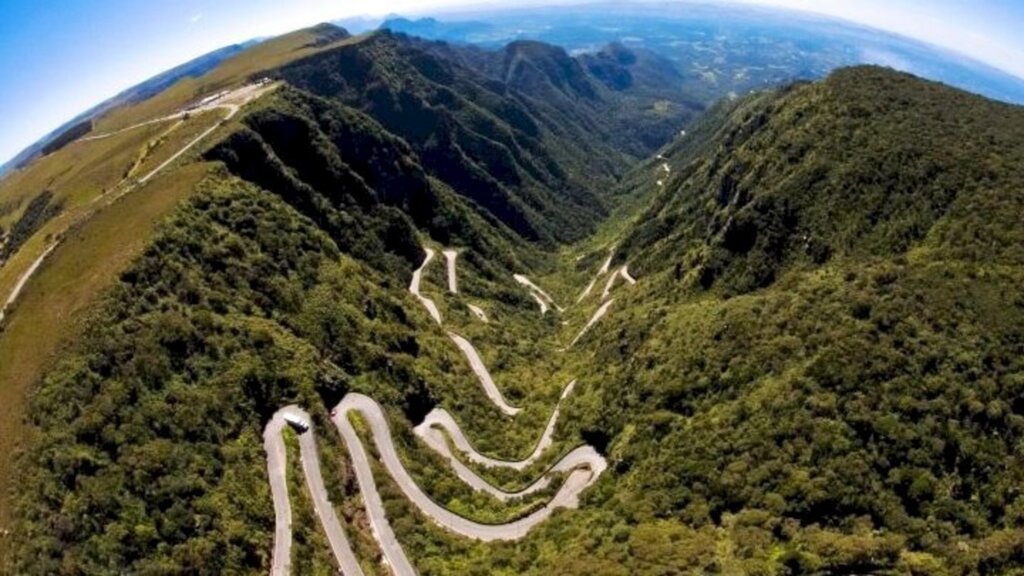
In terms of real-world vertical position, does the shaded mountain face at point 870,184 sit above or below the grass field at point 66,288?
below

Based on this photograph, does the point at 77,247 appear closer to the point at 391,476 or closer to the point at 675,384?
the point at 391,476

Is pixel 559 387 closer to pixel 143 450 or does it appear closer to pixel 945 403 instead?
pixel 945 403

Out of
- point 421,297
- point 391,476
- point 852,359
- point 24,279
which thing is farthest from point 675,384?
point 24,279

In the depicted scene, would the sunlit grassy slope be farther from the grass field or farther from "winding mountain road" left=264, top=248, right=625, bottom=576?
"winding mountain road" left=264, top=248, right=625, bottom=576

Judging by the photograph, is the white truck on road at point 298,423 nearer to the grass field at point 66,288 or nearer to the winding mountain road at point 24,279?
the grass field at point 66,288

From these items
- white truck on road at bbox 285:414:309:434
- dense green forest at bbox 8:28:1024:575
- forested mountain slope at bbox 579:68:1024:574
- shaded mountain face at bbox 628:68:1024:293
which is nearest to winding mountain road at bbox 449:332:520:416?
dense green forest at bbox 8:28:1024:575

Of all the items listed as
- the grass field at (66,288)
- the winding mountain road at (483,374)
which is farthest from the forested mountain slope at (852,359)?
the grass field at (66,288)
